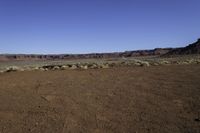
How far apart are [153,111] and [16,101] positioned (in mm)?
6350

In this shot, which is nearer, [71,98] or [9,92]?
[71,98]

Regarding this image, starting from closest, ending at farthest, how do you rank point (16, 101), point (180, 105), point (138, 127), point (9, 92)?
1. point (138, 127)
2. point (180, 105)
3. point (16, 101)
4. point (9, 92)

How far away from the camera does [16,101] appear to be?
1297cm

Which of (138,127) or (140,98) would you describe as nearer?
(138,127)

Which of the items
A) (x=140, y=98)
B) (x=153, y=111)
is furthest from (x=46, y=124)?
(x=140, y=98)

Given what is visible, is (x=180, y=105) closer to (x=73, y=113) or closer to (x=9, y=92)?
(x=73, y=113)

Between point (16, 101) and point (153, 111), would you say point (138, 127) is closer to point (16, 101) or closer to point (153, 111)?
point (153, 111)

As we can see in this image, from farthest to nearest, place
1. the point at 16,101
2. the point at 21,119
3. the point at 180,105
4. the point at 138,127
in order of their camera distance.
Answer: the point at 16,101 < the point at 180,105 < the point at 21,119 < the point at 138,127

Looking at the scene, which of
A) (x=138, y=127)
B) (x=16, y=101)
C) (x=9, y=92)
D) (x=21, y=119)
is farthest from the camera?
(x=9, y=92)

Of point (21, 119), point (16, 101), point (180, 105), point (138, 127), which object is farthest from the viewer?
point (16, 101)

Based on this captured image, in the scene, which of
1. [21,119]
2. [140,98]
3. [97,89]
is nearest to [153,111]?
[140,98]

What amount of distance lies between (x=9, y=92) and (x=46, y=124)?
7482 mm

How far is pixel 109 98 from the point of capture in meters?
13.1

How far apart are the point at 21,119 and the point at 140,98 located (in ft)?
18.3
